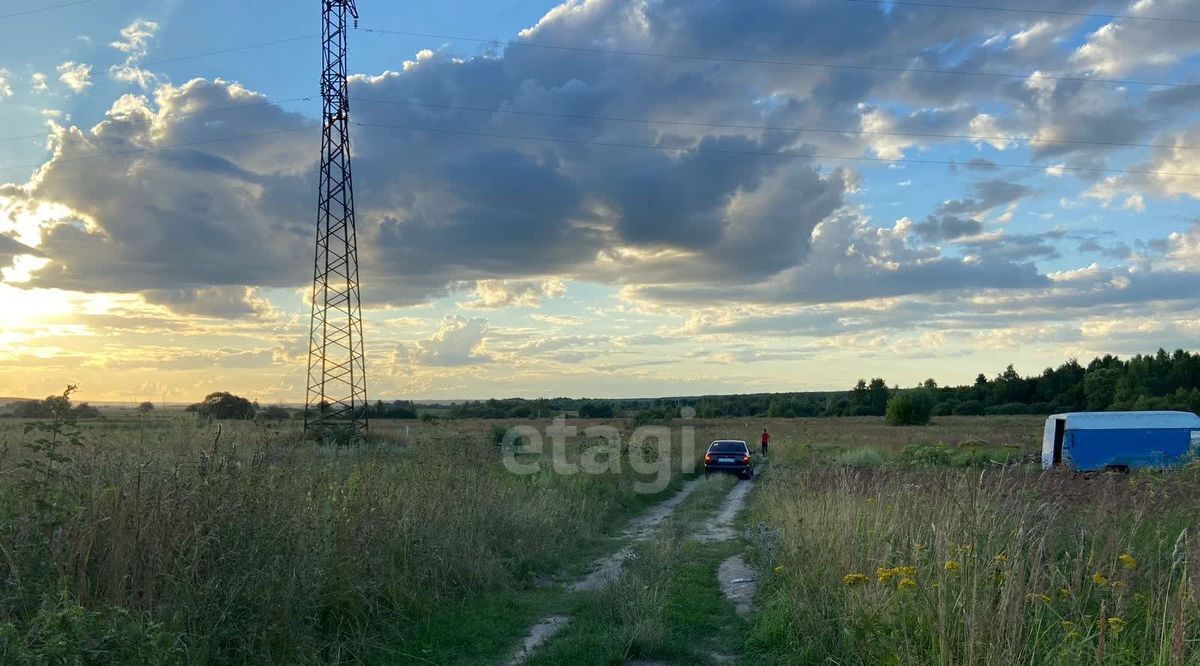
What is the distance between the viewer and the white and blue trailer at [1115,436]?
30.1 metres

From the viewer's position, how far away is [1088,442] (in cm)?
3106

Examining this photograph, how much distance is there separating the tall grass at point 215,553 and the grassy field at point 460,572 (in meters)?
0.02

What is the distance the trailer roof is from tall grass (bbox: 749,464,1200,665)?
2462cm

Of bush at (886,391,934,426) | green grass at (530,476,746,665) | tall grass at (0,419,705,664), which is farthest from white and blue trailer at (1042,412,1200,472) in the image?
bush at (886,391,934,426)

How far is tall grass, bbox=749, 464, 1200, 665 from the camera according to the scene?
5.05 meters

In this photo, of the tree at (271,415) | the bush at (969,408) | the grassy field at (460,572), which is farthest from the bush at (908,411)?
the grassy field at (460,572)

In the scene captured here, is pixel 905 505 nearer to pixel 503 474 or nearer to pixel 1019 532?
pixel 1019 532

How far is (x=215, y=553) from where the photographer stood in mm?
6664

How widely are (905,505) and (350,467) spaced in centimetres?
677

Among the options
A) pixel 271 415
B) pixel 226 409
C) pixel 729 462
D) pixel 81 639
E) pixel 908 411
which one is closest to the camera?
pixel 81 639

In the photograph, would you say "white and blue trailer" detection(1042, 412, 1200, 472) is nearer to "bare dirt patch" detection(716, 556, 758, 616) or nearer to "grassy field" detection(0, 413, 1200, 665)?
"bare dirt patch" detection(716, 556, 758, 616)

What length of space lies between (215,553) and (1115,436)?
109 feet

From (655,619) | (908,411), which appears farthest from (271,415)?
(908,411)

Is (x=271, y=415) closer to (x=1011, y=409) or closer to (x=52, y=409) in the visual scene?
(x=52, y=409)
